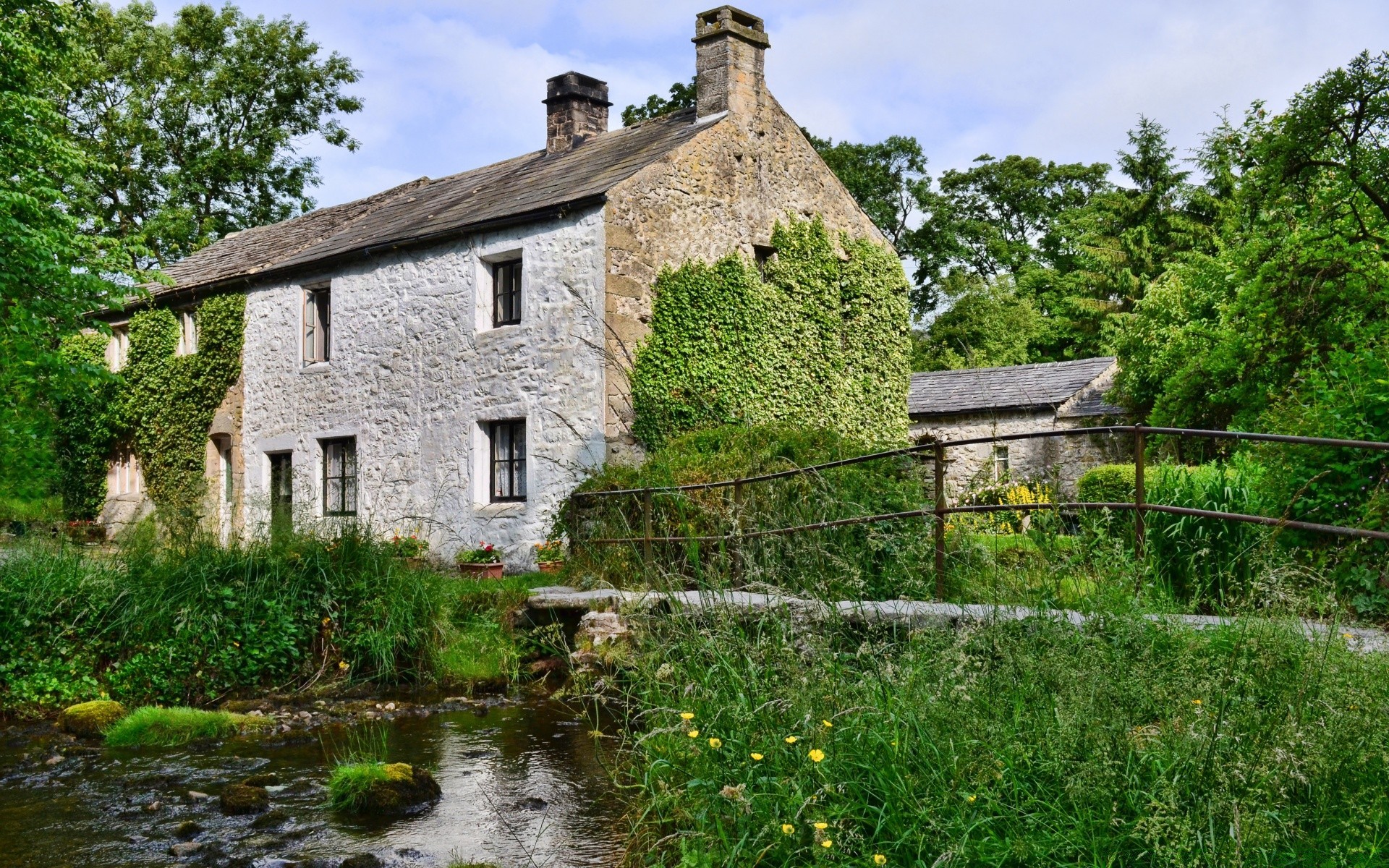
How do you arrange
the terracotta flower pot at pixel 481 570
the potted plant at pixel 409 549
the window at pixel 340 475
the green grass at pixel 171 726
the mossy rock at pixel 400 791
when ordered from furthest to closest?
the window at pixel 340 475 < the terracotta flower pot at pixel 481 570 < the potted plant at pixel 409 549 < the green grass at pixel 171 726 < the mossy rock at pixel 400 791

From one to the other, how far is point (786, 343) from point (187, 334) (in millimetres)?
11770

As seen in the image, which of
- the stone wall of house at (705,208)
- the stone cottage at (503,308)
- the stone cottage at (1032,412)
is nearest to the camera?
the stone wall of house at (705,208)

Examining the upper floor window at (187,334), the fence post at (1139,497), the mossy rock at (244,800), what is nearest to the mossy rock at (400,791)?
the mossy rock at (244,800)

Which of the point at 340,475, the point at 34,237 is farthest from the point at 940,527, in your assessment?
the point at 340,475

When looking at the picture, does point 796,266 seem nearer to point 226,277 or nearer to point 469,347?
point 469,347

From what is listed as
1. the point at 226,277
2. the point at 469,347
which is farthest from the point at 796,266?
the point at 226,277

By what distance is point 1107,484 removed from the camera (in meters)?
14.7

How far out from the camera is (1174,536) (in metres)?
6.27

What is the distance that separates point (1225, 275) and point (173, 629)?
17515 millimetres

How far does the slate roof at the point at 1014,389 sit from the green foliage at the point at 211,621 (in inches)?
621

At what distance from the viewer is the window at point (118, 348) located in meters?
22.0

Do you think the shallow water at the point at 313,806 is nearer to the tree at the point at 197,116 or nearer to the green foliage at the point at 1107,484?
the green foliage at the point at 1107,484

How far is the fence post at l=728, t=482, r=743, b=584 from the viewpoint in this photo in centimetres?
491

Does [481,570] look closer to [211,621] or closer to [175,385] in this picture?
[211,621]
